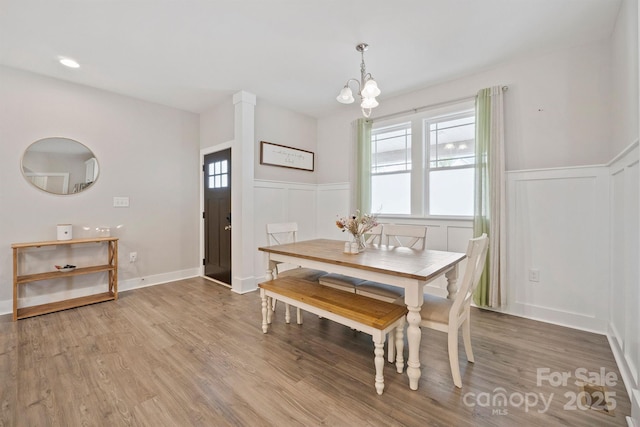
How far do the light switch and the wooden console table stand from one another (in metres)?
0.51

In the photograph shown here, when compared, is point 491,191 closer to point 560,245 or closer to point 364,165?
point 560,245

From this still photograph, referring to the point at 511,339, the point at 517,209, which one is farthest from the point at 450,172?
the point at 511,339

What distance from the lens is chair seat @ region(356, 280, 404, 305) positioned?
2.11m

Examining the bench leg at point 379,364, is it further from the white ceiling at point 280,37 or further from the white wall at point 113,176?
the white wall at point 113,176

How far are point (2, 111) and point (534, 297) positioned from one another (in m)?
5.93

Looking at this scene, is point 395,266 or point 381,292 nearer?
point 395,266

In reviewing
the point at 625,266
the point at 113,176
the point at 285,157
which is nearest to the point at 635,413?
the point at 625,266

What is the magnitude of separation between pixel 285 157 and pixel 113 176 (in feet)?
7.73

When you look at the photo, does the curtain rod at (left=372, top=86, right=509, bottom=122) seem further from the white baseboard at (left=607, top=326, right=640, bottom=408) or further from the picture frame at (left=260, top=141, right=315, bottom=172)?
the white baseboard at (left=607, top=326, right=640, bottom=408)

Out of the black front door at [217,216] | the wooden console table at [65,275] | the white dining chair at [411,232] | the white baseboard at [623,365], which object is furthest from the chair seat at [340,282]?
the wooden console table at [65,275]

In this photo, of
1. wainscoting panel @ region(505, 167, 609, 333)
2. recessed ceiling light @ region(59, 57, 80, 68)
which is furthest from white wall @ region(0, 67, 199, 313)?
wainscoting panel @ region(505, 167, 609, 333)

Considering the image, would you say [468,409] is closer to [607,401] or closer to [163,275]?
[607,401]

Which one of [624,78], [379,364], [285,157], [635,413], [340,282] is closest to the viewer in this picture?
[635,413]

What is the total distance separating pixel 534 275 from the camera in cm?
277
